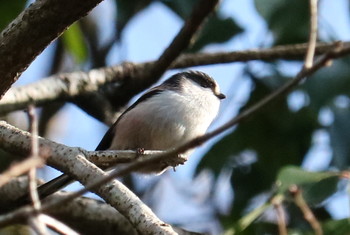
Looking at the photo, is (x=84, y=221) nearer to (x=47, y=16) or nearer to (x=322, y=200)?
(x=322, y=200)

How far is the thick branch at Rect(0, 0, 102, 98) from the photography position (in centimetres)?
209

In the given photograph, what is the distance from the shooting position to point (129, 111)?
3.77m

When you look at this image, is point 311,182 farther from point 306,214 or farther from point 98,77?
point 98,77

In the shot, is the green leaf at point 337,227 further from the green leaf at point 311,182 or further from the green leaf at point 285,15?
the green leaf at point 285,15

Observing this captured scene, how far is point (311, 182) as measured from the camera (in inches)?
114

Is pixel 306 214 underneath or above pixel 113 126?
underneath

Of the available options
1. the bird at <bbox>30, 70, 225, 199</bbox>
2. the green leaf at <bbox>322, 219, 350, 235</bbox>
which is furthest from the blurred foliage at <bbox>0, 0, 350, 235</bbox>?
the green leaf at <bbox>322, 219, 350, 235</bbox>

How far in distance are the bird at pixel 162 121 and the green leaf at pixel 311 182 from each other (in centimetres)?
74

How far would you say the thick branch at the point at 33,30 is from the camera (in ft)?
6.86

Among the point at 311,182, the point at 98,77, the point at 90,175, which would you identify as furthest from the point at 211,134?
the point at 98,77

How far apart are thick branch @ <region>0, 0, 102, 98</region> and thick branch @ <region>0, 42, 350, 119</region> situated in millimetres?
1075

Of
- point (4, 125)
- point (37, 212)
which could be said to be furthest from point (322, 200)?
point (37, 212)

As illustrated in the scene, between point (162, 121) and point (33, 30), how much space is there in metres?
1.51

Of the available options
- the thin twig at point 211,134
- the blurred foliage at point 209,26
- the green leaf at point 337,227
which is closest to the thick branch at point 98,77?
the blurred foliage at point 209,26
